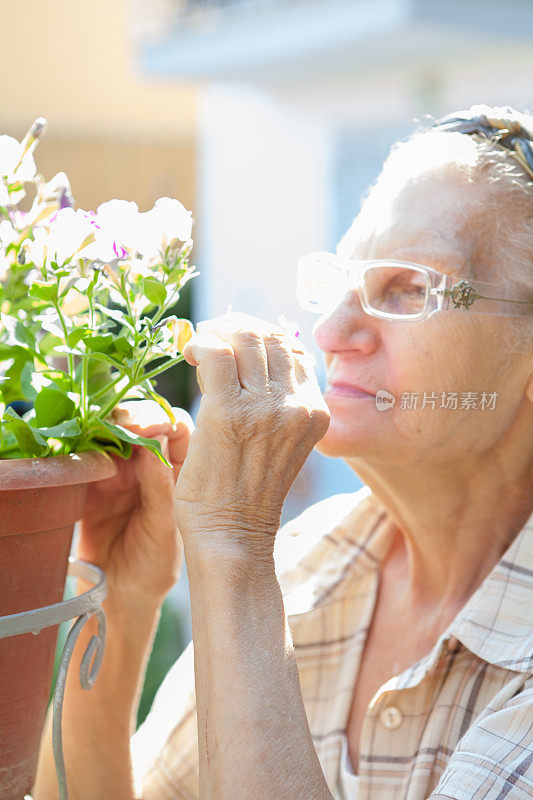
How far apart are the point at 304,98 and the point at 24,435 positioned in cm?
1004

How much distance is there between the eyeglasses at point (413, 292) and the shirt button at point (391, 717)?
77 centimetres

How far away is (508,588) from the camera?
1.83 meters

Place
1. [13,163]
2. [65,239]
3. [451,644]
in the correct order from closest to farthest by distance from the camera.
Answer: [65,239]
[13,163]
[451,644]

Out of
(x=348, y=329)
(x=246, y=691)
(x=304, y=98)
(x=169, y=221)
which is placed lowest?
(x=246, y=691)

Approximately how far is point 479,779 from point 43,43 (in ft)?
63.8

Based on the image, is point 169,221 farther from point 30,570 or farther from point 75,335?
point 30,570

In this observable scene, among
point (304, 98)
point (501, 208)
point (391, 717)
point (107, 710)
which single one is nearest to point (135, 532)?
point (107, 710)

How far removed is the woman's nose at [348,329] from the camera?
6.24 feet

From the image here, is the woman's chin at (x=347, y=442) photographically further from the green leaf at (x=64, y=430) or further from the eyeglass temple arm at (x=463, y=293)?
the green leaf at (x=64, y=430)

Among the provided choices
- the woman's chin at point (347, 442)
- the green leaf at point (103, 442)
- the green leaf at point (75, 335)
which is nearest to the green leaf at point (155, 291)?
the green leaf at point (75, 335)

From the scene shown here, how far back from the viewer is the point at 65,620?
142 cm

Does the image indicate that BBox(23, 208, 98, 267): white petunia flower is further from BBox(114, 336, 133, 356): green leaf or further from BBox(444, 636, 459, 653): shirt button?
BBox(444, 636, 459, 653): shirt button

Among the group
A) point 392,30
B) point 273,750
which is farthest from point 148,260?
point 392,30

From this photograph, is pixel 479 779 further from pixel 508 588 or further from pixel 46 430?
pixel 46 430
